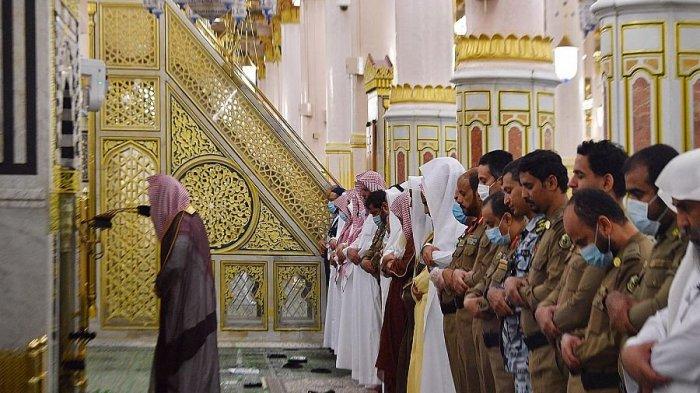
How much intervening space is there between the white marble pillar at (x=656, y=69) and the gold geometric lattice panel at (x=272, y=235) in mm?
6786

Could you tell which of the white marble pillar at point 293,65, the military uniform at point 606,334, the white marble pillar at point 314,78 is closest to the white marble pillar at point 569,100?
the white marble pillar at point 314,78

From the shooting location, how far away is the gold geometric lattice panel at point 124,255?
12.2 m

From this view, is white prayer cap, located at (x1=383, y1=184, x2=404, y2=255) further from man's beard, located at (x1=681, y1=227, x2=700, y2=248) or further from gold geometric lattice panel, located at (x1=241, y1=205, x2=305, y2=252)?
man's beard, located at (x1=681, y1=227, x2=700, y2=248)

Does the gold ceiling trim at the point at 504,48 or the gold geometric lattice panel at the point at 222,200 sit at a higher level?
the gold ceiling trim at the point at 504,48

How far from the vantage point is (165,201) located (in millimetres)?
6953

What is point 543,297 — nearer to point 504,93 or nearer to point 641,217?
point 641,217

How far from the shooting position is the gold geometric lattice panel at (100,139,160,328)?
40.2 ft

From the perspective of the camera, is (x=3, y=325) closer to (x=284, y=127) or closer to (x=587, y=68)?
(x=284, y=127)

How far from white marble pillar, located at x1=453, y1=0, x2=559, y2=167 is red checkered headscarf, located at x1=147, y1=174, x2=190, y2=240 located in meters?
2.92

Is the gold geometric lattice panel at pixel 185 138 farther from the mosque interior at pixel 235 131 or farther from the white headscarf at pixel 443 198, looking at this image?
the white headscarf at pixel 443 198

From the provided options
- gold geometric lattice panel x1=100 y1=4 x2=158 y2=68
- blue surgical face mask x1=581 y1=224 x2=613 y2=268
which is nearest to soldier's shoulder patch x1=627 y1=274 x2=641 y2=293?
blue surgical face mask x1=581 y1=224 x2=613 y2=268

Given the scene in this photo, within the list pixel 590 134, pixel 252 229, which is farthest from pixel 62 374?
pixel 590 134

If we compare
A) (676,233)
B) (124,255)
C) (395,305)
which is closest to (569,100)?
(124,255)

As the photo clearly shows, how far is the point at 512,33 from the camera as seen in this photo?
9.56 meters
